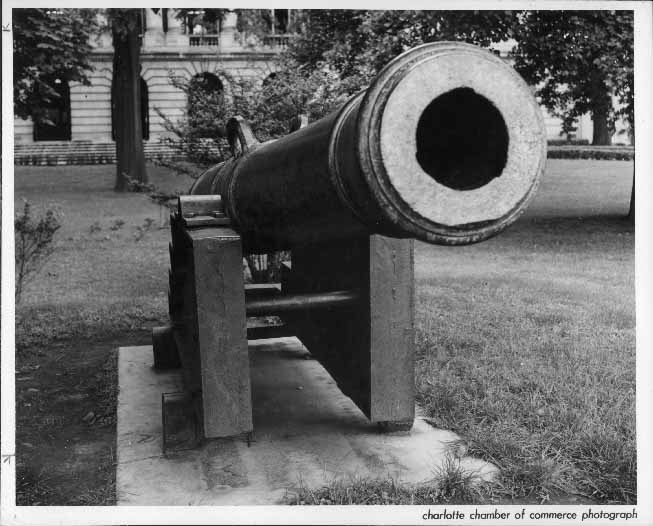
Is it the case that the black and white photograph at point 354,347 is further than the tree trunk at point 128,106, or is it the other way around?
the tree trunk at point 128,106

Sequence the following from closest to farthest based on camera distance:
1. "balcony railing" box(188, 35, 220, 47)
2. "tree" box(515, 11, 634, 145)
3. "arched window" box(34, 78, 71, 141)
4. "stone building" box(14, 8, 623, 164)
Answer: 1. "tree" box(515, 11, 634, 145)
2. "stone building" box(14, 8, 623, 164)
3. "balcony railing" box(188, 35, 220, 47)
4. "arched window" box(34, 78, 71, 141)

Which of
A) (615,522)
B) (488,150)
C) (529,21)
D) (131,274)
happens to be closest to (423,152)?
(488,150)

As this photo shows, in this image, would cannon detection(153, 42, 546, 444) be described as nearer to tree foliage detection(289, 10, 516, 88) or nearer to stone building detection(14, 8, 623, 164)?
tree foliage detection(289, 10, 516, 88)

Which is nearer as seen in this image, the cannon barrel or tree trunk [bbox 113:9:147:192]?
the cannon barrel

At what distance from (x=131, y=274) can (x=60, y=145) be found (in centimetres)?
1864

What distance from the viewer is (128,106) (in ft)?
59.8

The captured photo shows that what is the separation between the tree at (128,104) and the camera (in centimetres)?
1741

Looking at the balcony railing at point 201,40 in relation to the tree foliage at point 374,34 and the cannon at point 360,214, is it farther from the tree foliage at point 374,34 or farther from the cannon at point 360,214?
the cannon at point 360,214

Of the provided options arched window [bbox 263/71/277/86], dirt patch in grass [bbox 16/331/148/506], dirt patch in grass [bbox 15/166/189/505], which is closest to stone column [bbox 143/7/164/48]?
dirt patch in grass [bbox 15/166/189/505]

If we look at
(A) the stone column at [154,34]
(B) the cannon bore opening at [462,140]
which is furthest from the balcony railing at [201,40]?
(B) the cannon bore opening at [462,140]

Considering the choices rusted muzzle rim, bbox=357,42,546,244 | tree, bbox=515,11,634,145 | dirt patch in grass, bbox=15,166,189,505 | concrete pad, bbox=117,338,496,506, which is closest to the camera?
rusted muzzle rim, bbox=357,42,546,244

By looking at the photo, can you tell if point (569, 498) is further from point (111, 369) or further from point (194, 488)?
point (111, 369)

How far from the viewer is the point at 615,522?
118 inches

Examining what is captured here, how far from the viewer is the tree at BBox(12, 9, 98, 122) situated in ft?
42.3
